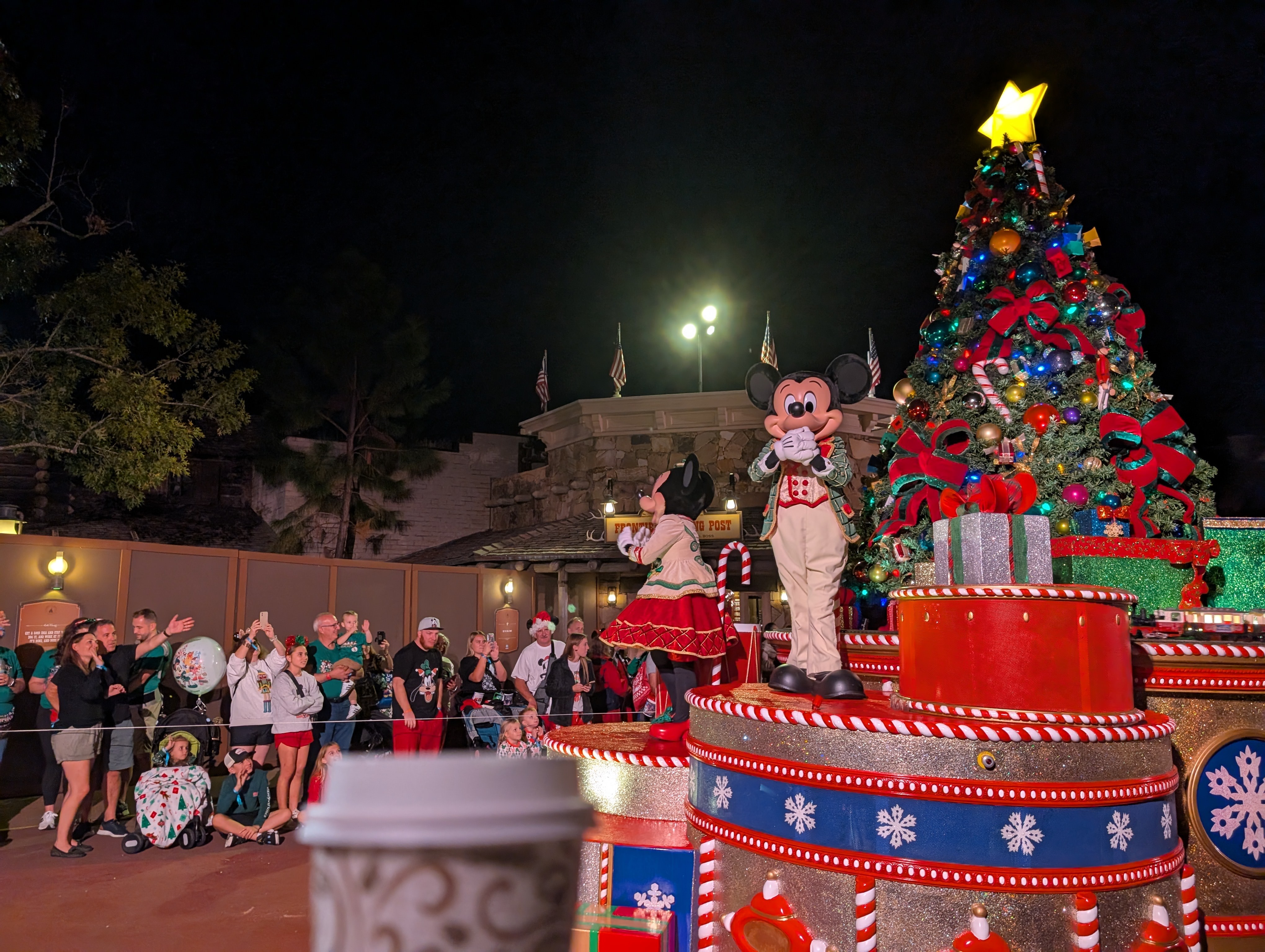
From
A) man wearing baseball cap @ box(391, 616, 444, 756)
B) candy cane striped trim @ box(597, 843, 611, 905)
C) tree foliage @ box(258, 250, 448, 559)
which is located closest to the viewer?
candy cane striped trim @ box(597, 843, 611, 905)

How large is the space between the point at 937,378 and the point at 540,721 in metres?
4.27

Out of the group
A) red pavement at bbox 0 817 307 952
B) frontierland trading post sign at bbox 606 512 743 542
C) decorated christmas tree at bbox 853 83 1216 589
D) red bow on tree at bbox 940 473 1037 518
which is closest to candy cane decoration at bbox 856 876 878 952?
red bow on tree at bbox 940 473 1037 518

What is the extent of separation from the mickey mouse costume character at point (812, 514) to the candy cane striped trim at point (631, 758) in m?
0.64

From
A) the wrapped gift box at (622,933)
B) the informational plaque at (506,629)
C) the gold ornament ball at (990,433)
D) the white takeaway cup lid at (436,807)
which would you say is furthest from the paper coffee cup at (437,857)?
the informational plaque at (506,629)

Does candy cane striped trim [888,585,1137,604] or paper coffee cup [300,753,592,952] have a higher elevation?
candy cane striped trim [888,585,1137,604]

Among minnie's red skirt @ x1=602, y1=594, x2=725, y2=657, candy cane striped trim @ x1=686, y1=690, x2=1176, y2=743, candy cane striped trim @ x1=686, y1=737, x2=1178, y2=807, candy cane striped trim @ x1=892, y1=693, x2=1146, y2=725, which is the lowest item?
candy cane striped trim @ x1=686, y1=737, x2=1178, y2=807

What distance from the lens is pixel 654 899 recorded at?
12.1 ft

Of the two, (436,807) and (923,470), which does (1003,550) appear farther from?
(436,807)

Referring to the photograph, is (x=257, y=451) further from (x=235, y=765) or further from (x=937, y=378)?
(x=937, y=378)

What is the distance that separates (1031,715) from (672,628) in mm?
2141

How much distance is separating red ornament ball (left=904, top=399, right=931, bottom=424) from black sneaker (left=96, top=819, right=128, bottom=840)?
22.1 feet

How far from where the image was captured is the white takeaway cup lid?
67 centimetres

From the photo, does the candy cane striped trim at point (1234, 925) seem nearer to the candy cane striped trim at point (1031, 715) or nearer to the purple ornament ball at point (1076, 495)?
the candy cane striped trim at point (1031, 715)

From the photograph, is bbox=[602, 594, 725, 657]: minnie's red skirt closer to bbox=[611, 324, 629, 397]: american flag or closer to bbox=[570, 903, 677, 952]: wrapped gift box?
bbox=[570, 903, 677, 952]: wrapped gift box
